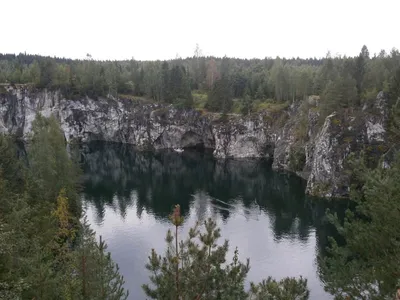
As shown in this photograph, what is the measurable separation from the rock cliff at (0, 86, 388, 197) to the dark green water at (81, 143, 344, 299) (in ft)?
14.7

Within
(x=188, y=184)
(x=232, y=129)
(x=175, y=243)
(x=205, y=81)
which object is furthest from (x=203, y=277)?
(x=205, y=81)

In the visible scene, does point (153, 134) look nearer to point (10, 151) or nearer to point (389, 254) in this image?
point (10, 151)

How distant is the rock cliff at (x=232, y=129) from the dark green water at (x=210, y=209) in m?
4.49

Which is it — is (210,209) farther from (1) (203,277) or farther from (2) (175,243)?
(1) (203,277)

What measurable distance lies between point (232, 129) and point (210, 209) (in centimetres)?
3817

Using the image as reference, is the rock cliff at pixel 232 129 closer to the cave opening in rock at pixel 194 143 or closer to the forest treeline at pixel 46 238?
the cave opening in rock at pixel 194 143

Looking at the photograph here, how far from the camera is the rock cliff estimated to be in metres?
57.8

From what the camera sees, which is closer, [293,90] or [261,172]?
[261,172]

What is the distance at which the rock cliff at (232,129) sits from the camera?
57.8 metres

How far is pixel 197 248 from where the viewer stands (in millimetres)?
13297

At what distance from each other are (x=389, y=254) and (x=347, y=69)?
64.0 m

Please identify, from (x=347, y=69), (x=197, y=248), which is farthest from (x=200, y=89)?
(x=197, y=248)

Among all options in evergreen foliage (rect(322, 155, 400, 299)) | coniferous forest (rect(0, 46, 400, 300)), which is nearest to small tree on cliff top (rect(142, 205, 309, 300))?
coniferous forest (rect(0, 46, 400, 300))

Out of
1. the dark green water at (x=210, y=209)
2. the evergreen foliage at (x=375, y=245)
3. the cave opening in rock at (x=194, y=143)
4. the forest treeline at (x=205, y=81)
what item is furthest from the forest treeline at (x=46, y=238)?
the cave opening in rock at (x=194, y=143)
